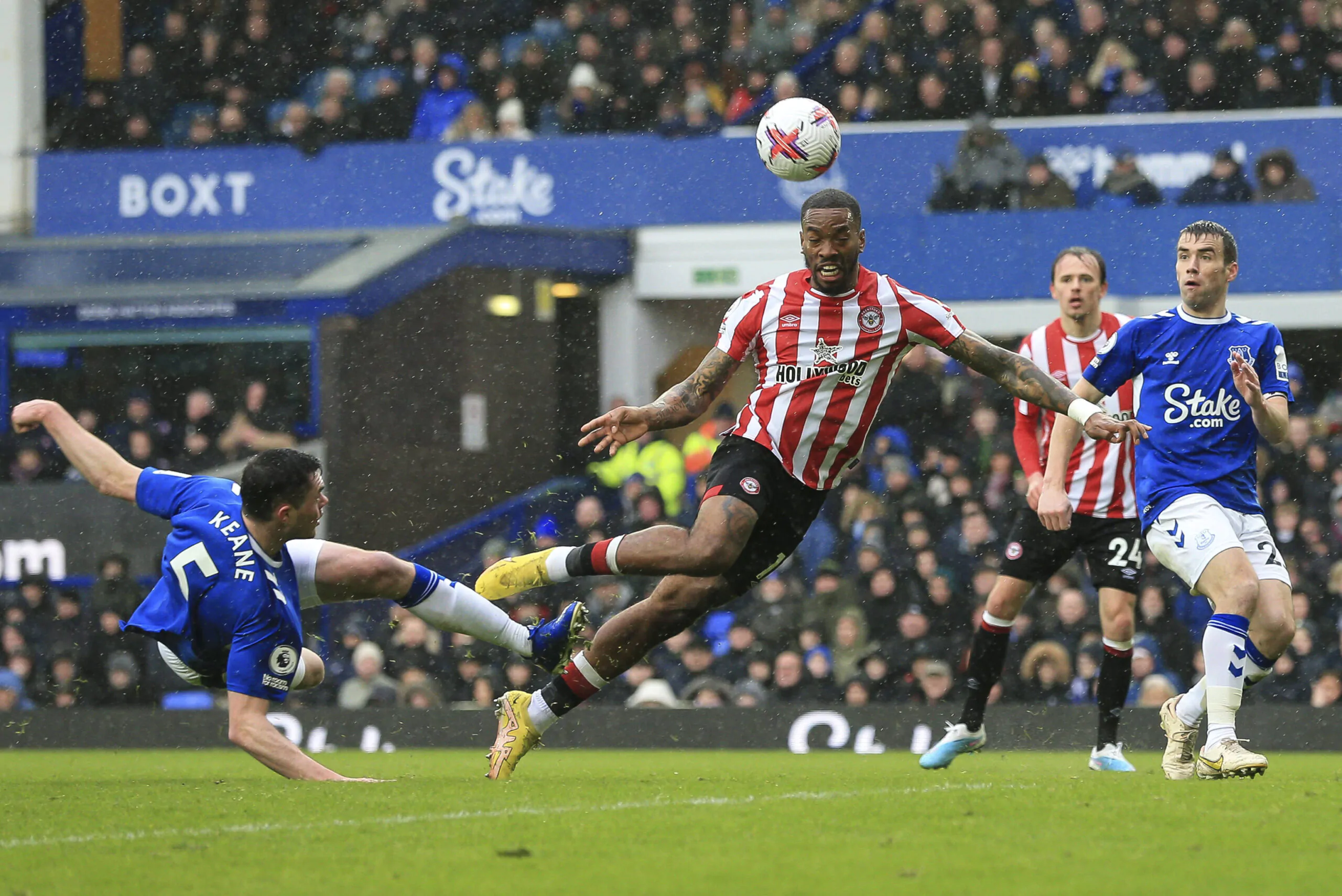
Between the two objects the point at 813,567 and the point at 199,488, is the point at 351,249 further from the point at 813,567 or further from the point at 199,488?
the point at 199,488

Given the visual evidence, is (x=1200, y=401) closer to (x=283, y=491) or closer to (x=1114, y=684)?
(x=1114, y=684)

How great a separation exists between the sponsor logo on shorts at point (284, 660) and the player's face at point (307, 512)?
1.42ft

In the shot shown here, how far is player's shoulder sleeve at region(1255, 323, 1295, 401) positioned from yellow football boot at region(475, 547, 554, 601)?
9.38 ft

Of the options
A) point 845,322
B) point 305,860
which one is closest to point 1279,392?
point 845,322

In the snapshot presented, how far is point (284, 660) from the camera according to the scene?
705 cm

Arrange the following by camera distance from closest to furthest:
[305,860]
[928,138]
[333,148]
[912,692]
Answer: [305,860] < [912,692] < [928,138] < [333,148]

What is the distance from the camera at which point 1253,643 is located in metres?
6.99

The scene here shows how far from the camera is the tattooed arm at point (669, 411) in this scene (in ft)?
22.5

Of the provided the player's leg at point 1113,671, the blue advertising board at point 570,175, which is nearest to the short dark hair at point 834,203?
the player's leg at point 1113,671

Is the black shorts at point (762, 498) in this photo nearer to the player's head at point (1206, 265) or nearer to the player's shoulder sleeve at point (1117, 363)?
the player's shoulder sleeve at point (1117, 363)

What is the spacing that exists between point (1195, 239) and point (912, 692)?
20.5 ft

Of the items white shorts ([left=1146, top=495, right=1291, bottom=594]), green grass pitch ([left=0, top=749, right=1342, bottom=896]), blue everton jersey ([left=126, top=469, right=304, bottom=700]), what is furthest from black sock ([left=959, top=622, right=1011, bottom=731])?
blue everton jersey ([left=126, top=469, right=304, bottom=700])

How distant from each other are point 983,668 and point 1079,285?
186 cm

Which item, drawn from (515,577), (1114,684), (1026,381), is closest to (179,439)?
(515,577)
